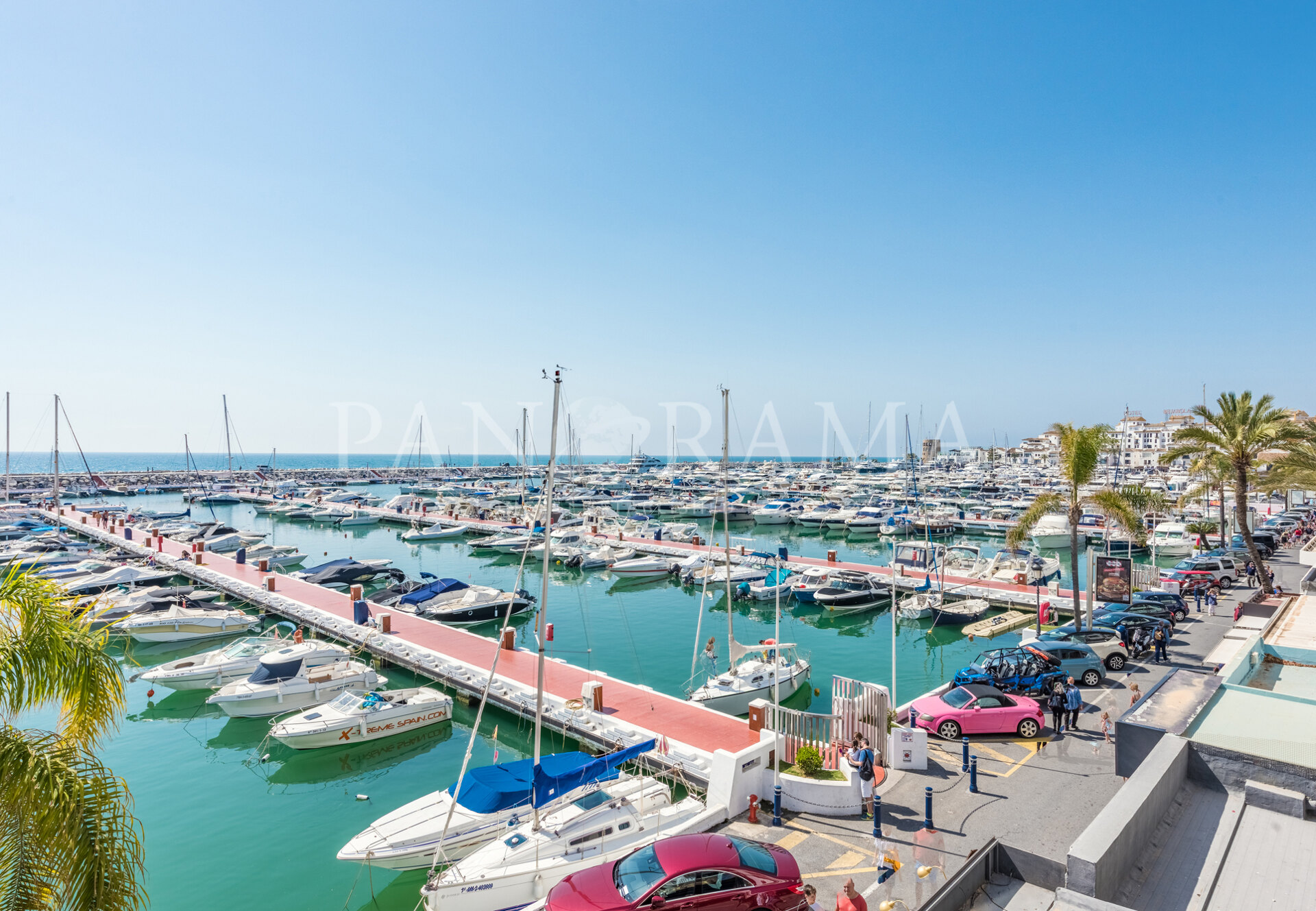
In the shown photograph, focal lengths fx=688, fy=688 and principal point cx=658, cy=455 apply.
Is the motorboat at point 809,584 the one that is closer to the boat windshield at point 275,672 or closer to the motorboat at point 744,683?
the motorboat at point 744,683

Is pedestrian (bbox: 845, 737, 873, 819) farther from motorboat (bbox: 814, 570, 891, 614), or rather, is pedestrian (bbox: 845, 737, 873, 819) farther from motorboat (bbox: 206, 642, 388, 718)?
motorboat (bbox: 814, 570, 891, 614)

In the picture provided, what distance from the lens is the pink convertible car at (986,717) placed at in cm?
1752

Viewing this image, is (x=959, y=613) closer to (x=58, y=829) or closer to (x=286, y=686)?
(x=286, y=686)

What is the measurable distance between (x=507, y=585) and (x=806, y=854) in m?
37.9

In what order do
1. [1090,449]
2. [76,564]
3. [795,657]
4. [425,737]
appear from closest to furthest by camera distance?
[425,737] < [1090,449] < [795,657] < [76,564]

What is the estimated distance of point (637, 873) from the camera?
9828mm

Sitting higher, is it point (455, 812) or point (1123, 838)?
point (1123, 838)

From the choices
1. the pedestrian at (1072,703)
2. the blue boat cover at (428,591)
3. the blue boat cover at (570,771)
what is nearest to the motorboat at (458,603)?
the blue boat cover at (428,591)

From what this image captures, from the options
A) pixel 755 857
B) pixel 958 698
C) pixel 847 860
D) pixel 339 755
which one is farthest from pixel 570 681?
pixel 755 857

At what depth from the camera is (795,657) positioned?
1068 inches

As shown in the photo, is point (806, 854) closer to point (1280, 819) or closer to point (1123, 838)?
point (1123, 838)

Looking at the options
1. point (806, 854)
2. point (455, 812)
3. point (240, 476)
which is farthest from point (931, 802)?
point (240, 476)

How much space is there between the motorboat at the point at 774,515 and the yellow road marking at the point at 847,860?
233ft

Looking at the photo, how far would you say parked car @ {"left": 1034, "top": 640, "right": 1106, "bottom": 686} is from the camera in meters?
21.3
